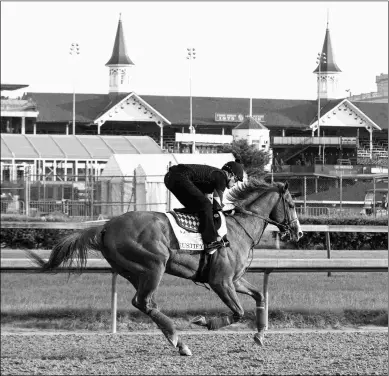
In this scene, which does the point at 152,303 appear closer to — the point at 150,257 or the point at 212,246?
the point at 150,257

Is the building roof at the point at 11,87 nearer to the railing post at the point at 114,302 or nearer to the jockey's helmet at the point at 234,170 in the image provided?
the railing post at the point at 114,302

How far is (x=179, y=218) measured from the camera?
7.17 m

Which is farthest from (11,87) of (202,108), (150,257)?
(150,257)

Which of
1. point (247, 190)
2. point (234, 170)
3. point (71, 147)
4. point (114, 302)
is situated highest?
point (71, 147)

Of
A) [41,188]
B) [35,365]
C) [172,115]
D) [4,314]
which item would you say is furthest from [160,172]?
[172,115]

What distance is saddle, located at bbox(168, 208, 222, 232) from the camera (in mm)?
7117

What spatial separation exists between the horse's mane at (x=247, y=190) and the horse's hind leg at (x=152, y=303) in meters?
1.14

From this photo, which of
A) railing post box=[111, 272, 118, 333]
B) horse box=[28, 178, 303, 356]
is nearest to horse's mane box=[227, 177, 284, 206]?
horse box=[28, 178, 303, 356]

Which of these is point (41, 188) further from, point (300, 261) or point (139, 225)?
point (139, 225)

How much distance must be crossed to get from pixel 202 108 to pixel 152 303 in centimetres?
2881

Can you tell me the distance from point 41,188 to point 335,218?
34.3 ft

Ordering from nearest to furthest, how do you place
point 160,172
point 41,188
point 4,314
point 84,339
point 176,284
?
point 84,339 < point 4,314 < point 176,284 < point 160,172 < point 41,188

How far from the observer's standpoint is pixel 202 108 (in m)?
35.3

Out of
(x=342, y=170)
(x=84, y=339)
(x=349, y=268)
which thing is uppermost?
(x=342, y=170)
